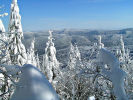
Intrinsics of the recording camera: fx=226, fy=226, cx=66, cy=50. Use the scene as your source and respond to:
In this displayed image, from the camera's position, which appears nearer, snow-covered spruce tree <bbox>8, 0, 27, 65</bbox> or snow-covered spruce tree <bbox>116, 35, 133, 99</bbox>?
snow-covered spruce tree <bbox>116, 35, 133, 99</bbox>

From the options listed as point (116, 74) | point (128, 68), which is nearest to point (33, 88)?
point (116, 74)

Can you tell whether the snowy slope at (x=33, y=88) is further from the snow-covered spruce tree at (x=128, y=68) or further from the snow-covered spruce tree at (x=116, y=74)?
the snow-covered spruce tree at (x=128, y=68)

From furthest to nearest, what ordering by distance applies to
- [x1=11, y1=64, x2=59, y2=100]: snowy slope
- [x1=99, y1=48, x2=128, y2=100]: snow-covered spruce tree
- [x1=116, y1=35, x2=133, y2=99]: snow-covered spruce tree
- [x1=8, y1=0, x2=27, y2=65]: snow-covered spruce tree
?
[x1=8, y1=0, x2=27, y2=65]: snow-covered spruce tree < [x1=116, y1=35, x2=133, y2=99]: snow-covered spruce tree < [x1=99, y1=48, x2=128, y2=100]: snow-covered spruce tree < [x1=11, y1=64, x2=59, y2=100]: snowy slope

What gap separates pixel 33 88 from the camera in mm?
2477

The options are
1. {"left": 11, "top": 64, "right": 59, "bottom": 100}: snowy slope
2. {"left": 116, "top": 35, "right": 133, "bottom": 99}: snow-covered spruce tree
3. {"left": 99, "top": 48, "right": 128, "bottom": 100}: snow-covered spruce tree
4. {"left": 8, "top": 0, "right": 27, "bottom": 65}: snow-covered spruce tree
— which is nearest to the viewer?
{"left": 11, "top": 64, "right": 59, "bottom": 100}: snowy slope

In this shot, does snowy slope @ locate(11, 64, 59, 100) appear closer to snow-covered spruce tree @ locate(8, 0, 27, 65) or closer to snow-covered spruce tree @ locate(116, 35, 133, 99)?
snow-covered spruce tree @ locate(116, 35, 133, 99)

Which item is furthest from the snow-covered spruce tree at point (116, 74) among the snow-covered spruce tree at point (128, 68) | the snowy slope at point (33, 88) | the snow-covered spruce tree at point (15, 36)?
the snow-covered spruce tree at point (15, 36)

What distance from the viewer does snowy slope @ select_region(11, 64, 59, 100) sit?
7.86ft

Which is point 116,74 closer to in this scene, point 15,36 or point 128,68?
point 15,36

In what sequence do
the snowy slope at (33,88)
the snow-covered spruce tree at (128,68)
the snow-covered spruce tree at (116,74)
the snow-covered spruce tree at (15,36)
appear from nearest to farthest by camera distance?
1. the snowy slope at (33,88)
2. the snow-covered spruce tree at (116,74)
3. the snow-covered spruce tree at (128,68)
4. the snow-covered spruce tree at (15,36)

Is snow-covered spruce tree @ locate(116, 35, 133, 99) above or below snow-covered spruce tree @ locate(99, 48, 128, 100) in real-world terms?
below

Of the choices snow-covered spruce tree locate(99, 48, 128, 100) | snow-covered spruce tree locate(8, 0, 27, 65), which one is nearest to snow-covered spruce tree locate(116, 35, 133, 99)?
snow-covered spruce tree locate(99, 48, 128, 100)

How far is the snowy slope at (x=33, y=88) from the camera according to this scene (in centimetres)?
240

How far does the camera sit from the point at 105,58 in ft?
13.6
